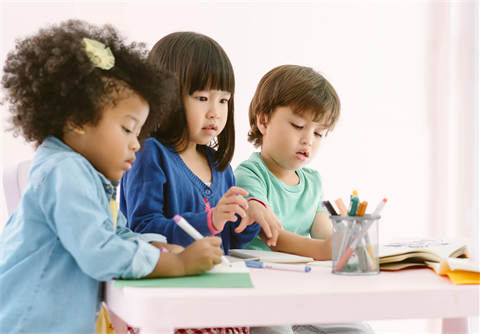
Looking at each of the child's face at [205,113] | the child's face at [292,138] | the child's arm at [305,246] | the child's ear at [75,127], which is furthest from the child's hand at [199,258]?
the child's face at [292,138]

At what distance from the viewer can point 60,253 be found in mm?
720

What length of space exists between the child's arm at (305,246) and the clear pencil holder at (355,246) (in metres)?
0.25

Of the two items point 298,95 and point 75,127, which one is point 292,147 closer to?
point 298,95

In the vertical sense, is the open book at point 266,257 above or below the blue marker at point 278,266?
below

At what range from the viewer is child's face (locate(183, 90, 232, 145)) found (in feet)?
3.72

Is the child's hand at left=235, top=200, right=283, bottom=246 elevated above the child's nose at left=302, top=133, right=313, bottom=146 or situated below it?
below

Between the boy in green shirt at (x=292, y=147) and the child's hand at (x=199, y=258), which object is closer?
the child's hand at (x=199, y=258)

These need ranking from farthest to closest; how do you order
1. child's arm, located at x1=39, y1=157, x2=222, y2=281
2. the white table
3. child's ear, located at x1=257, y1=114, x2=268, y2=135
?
child's ear, located at x1=257, y1=114, x2=268, y2=135 → child's arm, located at x1=39, y1=157, x2=222, y2=281 → the white table

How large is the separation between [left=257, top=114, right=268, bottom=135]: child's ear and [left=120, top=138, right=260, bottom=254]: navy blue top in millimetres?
305

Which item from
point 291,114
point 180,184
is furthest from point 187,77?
point 291,114

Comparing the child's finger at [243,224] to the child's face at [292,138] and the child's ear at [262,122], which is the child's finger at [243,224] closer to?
the child's face at [292,138]

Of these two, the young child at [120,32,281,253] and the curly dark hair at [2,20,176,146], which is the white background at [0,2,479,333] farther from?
the curly dark hair at [2,20,176,146]

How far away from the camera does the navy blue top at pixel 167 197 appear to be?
1.01 metres

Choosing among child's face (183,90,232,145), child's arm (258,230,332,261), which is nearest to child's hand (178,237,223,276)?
child's arm (258,230,332,261)
